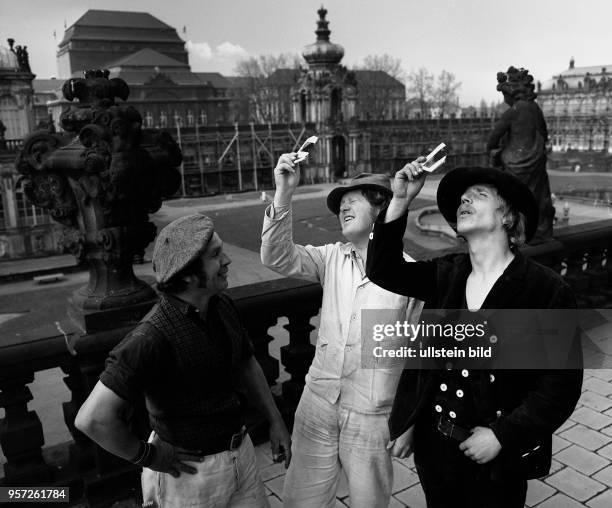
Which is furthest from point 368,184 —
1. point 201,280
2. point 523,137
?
point 523,137

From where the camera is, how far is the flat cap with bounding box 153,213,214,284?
233cm

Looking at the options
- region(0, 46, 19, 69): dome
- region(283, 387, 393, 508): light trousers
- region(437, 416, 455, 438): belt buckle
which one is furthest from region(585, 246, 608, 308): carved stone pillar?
region(0, 46, 19, 69): dome

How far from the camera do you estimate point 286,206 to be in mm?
3025

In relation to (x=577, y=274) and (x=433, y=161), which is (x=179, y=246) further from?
(x=577, y=274)

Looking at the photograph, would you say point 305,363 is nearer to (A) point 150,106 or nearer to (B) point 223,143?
(B) point 223,143

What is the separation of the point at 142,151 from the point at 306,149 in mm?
979

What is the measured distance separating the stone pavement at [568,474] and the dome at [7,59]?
1389 inches

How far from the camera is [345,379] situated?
301cm

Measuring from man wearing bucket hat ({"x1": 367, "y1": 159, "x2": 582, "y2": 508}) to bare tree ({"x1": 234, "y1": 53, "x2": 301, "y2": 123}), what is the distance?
64.3 m

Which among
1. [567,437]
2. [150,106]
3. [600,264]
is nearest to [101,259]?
[567,437]

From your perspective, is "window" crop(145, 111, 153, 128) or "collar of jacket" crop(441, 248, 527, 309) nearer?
"collar of jacket" crop(441, 248, 527, 309)

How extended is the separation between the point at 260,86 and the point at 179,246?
2698 inches

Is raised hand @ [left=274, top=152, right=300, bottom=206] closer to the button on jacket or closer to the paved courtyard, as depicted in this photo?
the button on jacket

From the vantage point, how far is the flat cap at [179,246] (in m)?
2.33
